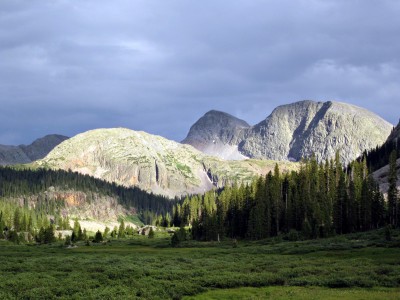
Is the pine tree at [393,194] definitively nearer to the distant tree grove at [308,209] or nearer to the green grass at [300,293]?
the distant tree grove at [308,209]

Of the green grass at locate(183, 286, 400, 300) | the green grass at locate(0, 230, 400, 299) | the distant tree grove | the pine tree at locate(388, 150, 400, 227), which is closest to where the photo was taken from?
the green grass at locate(183, 286, 400, 300)

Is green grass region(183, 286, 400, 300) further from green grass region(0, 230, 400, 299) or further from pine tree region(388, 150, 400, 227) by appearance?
pine tree region(388, 150, 400, 227)

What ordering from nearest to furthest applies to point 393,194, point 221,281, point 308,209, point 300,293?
point 300,293 → point 221,281 → point 393,194 → point 308,209

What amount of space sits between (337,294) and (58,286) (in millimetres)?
30489

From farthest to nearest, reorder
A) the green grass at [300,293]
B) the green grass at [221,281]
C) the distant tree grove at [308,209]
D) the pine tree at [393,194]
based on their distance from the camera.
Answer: the distant tree grove at [308,209]
the pine tree at [393,194]
the green grass at [221,281]
the green grass at [300,293]

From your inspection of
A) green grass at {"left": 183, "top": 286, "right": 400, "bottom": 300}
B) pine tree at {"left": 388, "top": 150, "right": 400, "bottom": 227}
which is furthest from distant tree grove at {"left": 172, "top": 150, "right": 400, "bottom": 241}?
green grass at {"left": 183, "top": 286, "right": 400, "bottom": 300}

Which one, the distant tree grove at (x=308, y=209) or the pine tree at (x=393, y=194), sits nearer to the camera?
the pine tree at (x=393, y=194)

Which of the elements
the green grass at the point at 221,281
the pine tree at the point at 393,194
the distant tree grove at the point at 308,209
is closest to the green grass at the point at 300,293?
the green grass at the point at 221,281

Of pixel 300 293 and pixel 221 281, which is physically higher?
pixel 221 281

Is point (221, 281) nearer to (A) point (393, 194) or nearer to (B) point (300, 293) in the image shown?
(B) point (300, 293)

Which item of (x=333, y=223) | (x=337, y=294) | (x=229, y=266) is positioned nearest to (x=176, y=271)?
(x=229, y=266)

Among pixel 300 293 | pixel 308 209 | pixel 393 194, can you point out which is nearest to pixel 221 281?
pixel 300 293

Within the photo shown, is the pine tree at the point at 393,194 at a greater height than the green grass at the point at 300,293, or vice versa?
the pine tree at the point at 393,194

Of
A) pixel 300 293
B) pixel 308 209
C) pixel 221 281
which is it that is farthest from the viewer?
pixel 308 209
